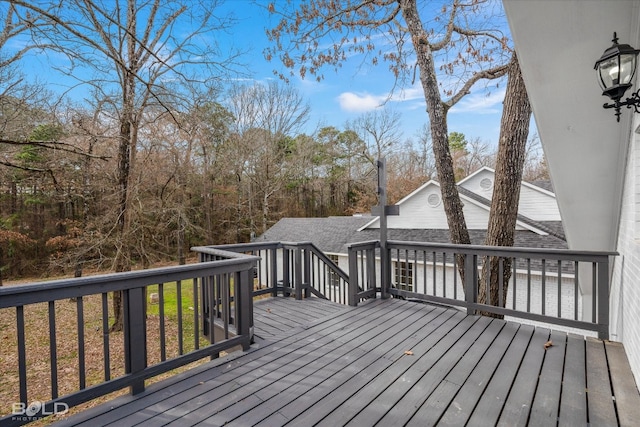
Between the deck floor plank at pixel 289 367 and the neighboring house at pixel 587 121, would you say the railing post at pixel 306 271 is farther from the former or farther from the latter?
the neighboring house at pixel 587 121

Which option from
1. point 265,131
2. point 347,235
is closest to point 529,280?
point 347,235

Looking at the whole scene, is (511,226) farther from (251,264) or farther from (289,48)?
(289,48)

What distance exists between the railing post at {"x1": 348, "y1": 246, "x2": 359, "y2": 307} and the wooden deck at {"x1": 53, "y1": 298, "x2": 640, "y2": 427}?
850mm

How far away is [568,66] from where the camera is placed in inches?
111

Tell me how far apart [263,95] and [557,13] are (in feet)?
57.6

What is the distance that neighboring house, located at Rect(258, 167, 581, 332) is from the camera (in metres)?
9.41

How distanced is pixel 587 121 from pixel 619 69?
3.70 ft

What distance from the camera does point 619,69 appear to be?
226 centimetres

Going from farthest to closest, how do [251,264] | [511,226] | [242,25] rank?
[242,25] < [511,226] < [251,264]

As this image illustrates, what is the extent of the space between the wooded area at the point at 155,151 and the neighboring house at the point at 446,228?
4.85 m

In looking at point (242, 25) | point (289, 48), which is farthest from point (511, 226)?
point (242, 25)

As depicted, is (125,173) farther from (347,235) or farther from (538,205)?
(538,205)

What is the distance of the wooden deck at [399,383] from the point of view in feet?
6.99

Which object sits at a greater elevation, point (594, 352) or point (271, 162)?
point (271, 162)
